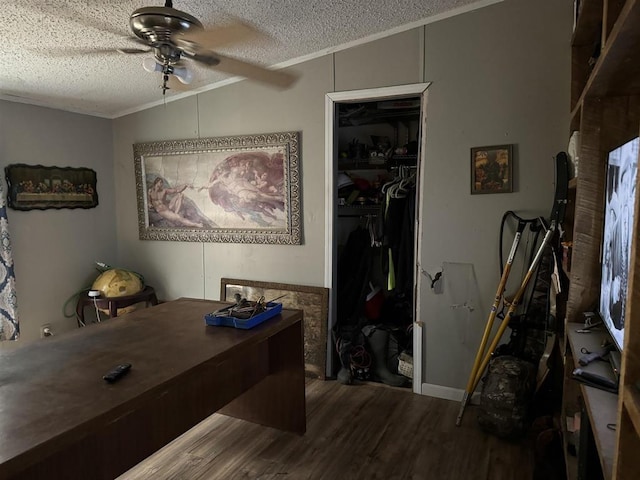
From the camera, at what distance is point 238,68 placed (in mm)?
2275

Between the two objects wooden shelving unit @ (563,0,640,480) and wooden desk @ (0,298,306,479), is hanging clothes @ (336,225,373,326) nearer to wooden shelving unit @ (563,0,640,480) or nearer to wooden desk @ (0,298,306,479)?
wooden desk @ (0,298,306,479)

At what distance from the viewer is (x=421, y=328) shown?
3039mm

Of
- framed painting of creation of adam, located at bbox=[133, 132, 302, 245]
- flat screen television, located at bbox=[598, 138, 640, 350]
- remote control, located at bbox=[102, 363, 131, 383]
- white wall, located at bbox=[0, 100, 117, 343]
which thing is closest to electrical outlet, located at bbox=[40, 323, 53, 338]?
white wall, located at bbox=[0, 100, 117, 343]

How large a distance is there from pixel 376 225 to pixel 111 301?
239 centimetres

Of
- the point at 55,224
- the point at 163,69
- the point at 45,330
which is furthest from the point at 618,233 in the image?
the point at 45,330

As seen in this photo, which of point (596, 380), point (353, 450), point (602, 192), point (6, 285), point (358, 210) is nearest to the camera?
point (596, 380)

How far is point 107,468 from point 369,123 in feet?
11.3

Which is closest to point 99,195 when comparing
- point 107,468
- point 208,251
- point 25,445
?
point 208,251

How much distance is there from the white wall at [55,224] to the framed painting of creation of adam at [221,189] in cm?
36

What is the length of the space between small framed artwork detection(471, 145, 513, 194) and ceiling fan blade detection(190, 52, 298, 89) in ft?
4.36

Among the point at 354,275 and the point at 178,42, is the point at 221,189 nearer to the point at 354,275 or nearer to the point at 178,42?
the point at 354,275

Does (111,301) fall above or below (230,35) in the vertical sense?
below

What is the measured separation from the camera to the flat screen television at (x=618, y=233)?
1.29 meters

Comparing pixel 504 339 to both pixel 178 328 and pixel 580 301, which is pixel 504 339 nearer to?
pixel 580 301
